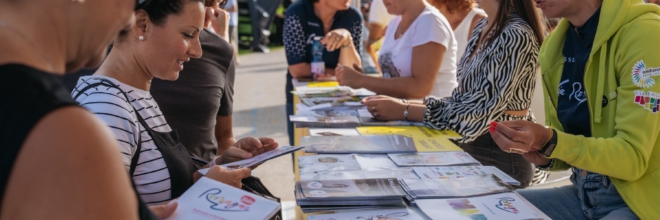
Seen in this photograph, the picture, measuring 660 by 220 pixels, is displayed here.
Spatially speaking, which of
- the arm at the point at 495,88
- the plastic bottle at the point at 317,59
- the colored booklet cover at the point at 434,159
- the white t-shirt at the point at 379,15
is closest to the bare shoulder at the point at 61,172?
the colored booklet cover at the point at 434,159

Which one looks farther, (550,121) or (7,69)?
(550,121)

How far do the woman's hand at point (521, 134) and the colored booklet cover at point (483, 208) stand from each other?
0.51 feet

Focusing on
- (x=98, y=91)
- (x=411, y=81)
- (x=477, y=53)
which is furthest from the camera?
(x=411, y=81)

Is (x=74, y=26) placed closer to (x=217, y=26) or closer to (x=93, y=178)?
(x=93, y=178)

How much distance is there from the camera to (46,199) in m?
0.70

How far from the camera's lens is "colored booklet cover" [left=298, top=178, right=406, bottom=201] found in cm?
163

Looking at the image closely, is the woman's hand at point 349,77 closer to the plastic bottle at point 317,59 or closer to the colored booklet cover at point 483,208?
the plastic bottle at point 317,59

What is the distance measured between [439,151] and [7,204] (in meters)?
1.71

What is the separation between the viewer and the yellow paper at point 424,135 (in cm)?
228

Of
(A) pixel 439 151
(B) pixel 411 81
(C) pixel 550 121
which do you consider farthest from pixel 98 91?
(B) pixel 411 81

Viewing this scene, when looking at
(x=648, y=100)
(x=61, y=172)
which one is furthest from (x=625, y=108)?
(x=61, y=172)

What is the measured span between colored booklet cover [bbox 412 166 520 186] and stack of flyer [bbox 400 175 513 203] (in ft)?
0.10

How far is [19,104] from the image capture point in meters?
0.71

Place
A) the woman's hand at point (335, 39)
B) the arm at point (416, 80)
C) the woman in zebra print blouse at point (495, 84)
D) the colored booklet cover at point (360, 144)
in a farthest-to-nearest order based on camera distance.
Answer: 1. the woman's hand at point (335, 39)
2. the arm at point (416, 80)
3. the woman in zebra print blouse at point (495, 84)
4. the colored booklet cover at point (360, 144)
